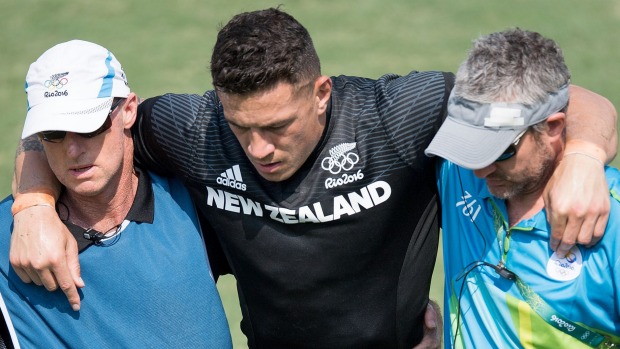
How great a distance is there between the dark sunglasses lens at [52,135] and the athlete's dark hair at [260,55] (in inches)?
27.3

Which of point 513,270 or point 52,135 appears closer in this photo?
point 513,270

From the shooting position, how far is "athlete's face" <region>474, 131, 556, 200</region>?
353 cm

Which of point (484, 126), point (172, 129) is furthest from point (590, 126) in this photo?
point (172, 129)

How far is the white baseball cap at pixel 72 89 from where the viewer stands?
3982 millimetres

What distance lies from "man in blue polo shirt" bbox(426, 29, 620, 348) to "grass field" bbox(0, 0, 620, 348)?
4690mm

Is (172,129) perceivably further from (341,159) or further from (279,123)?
(341,159)

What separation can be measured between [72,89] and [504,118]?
1.75 meters

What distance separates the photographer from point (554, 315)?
3.57 meters

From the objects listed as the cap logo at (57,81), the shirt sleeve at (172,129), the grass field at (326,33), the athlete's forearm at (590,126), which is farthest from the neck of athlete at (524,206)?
the grass field at (326,33)

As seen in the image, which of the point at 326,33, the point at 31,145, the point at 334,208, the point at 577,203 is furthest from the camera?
the point at 326,33

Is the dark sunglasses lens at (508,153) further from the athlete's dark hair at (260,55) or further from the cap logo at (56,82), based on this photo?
the cap logo at (56,82)

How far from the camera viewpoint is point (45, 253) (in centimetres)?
398

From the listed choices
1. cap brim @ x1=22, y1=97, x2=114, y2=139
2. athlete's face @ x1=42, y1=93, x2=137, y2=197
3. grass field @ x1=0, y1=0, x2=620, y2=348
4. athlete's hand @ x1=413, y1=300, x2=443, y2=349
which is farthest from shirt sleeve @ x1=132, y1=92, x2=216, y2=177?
grass field @ x1=0, y1=0, x2=620, y2=348

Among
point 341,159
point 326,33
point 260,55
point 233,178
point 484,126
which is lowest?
point 326,33
